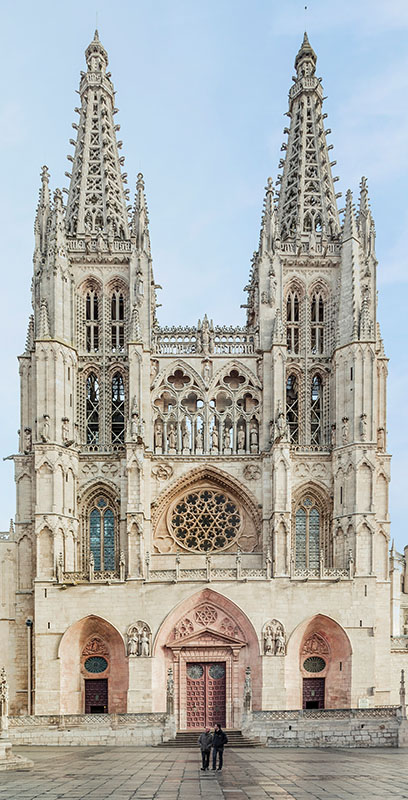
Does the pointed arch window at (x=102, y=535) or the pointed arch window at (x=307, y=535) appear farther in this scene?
the pointed arch window at (x=307, y=535)

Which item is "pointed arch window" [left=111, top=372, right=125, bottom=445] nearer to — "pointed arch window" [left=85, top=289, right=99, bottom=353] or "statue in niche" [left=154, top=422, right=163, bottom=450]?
"statue in niche" [left=154, top=422, right=163, bottom=450]

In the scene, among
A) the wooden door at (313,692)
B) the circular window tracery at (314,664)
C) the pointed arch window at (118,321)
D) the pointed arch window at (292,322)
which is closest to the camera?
the wooden door at (313,692)

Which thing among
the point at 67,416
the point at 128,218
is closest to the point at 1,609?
the point at 67,416

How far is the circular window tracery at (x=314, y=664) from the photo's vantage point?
36562mm

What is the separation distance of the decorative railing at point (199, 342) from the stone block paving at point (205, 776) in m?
18.3

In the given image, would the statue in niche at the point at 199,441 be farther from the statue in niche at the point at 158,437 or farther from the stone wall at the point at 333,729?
the stone wall at the point at 333,729

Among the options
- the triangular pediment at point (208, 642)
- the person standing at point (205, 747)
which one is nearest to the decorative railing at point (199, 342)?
the triangular pediment at point (208, 642)

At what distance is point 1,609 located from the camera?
3797 centimetres

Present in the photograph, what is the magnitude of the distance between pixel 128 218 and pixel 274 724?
82.5 feet

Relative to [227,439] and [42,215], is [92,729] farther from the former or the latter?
[42,215]

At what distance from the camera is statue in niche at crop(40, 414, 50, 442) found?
1459 inches

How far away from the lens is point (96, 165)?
1703 inches

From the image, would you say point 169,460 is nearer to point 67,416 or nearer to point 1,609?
point 67,416

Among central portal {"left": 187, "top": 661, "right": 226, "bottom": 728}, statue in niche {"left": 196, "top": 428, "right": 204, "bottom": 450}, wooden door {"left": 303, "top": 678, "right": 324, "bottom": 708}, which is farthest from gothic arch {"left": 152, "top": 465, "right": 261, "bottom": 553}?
wooden door {"left": 303, "top": 678, "right": 324, "bottom": 708}
